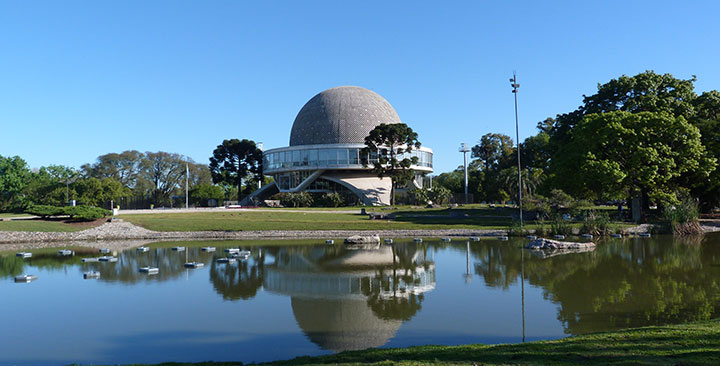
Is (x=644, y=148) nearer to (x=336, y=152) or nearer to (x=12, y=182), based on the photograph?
(x=336, y=152)

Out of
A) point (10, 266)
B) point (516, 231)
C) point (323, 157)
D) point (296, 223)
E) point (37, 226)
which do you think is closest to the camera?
point (10, 266)

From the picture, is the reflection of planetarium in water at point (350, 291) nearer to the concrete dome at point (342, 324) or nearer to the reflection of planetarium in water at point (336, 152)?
the concrete dome at point (342, 324)

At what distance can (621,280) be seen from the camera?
43.0 ft

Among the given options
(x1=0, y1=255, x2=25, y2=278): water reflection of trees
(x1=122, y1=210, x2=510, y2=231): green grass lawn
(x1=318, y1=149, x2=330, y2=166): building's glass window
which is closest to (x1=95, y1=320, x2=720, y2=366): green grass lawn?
(x1=0, y1=255, x2=25, y2=278): water reflection of trees

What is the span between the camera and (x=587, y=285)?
12.5 m

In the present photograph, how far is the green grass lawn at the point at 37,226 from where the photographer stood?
28219mm

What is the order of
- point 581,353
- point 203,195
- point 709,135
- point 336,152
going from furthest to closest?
point 203,195
point 336,152
point 709,135
point 581,353

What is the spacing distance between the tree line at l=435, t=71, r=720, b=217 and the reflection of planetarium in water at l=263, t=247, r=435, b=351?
14626mm

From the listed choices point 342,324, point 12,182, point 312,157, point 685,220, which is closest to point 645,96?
point 685,220

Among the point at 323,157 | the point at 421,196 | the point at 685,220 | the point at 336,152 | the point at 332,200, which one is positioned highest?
the point at 336,152

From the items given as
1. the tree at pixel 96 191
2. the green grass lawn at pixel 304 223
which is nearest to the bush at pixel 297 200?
the green grass lawn at pixel 304 223

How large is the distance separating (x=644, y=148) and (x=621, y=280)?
67.3 ft

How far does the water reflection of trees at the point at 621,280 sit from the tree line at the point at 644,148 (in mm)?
9460

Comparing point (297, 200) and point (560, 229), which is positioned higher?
point (297, 200)
